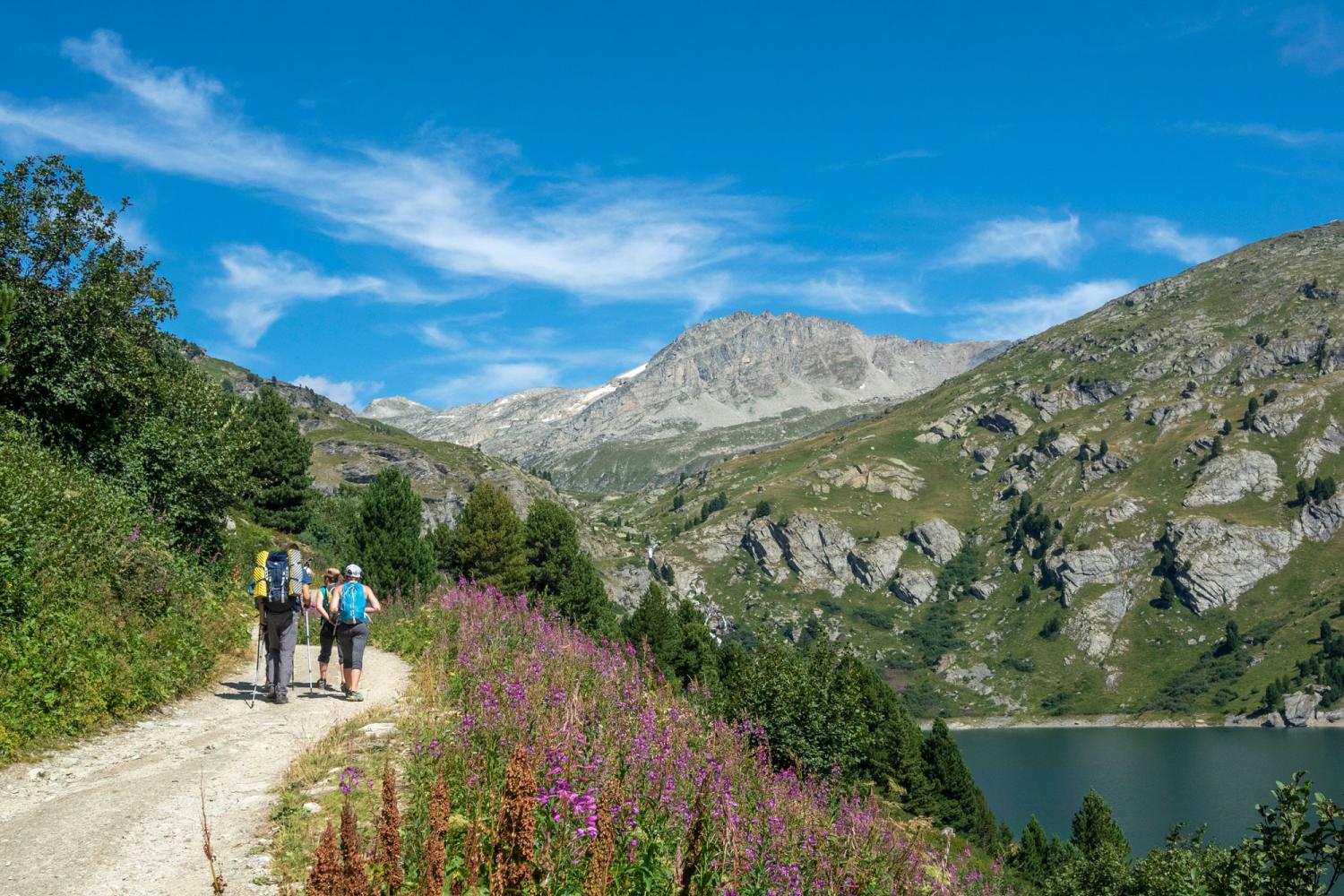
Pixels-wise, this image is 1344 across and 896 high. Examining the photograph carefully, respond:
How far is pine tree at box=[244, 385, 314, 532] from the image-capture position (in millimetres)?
55312

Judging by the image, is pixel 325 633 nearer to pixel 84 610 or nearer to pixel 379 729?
pixel 84 610

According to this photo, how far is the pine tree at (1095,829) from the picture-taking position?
262 ft

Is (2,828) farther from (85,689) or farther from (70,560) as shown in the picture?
(70,560)

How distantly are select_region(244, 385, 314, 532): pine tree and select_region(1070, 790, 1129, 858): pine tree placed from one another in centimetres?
7011

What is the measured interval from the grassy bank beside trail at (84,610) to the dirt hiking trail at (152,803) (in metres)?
0.64

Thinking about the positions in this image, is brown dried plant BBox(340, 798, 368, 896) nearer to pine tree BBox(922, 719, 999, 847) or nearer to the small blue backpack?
the small blue backpack

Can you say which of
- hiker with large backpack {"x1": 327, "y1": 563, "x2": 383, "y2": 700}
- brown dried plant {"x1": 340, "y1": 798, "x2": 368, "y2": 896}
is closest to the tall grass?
brown dried plant {"x1": 340, "y1": 798, "x2": 368, "y2": 896}

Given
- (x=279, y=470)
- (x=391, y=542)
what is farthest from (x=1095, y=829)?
(x=279, y=470)

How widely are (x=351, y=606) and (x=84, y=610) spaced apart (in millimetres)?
4434

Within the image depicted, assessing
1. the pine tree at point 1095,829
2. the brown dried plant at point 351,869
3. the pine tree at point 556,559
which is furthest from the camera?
the pine tree at point 1095,829

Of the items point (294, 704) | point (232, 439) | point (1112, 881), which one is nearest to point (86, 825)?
point (294, 704)

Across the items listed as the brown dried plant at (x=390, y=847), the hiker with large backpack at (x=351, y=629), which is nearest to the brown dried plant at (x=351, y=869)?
the brown dried plant at (x=390, y=847)

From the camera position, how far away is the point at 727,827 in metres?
6.95

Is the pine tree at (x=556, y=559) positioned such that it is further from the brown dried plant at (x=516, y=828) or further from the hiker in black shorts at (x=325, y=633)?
the brown dried plant at (x=516, y=828)
